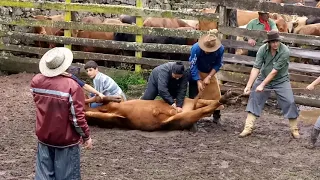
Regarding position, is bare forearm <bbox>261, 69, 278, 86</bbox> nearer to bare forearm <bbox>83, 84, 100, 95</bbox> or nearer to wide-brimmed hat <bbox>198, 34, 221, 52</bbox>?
wide-brimmed hat <bbox>198, 34, 221, 52</bbox>

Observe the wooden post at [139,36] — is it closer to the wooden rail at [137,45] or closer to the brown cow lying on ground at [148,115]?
the wooden rail at [137,45]

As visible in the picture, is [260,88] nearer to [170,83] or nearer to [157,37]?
[170,83]

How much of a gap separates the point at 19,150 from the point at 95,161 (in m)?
1.11

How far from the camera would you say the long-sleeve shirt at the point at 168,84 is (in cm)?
846

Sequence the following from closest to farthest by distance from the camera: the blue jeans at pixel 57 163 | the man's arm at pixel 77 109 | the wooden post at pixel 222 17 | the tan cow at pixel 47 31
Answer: the man's arm at pixel 77 109, the blue jeans at pixel 57 163, the wooden post at pixel 222 17, the tan cow at pixel 47 31

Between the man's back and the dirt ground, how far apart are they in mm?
1346

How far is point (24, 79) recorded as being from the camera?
12266mm

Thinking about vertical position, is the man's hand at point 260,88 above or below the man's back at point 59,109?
below

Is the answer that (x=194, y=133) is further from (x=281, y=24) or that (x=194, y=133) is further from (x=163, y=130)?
(x=281, y=24)

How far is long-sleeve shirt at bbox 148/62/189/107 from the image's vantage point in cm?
846

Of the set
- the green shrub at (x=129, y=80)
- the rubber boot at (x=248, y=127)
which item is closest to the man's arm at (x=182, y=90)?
the rubber boot at (x=248, y=127)

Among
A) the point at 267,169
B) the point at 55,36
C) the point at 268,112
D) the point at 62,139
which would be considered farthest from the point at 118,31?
the point at 62,139

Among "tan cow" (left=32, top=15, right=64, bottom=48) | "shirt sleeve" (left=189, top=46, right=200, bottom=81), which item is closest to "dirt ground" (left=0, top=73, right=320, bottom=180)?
"shirt sleeve" (left=189, top=46, right=200, bottom=81)

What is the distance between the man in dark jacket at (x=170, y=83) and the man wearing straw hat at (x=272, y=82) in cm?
Answer: 95
